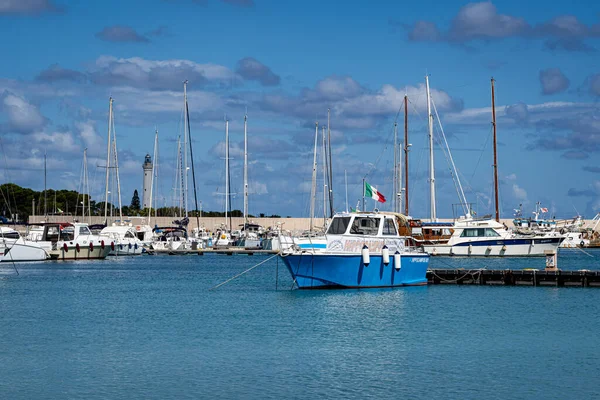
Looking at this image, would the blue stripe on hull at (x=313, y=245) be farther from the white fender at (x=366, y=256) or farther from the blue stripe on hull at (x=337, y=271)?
the white fender at (x=366, y=256)

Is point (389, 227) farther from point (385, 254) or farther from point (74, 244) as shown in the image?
point (74, 244)

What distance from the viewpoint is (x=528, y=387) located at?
23.8m

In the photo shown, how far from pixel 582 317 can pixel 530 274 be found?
12911mm

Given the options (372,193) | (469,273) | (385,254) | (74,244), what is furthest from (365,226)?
(74,244)

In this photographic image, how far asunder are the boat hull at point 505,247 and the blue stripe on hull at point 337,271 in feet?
109

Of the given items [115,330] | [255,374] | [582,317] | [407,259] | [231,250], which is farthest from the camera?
[231,250]

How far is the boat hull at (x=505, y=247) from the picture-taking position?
→ 3078 inches

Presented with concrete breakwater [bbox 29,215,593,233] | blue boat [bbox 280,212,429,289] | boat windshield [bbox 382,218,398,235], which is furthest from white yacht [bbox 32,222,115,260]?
boat windshield [bbox 382,218,398,235]

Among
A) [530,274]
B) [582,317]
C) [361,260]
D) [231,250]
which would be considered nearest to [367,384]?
[582,317]

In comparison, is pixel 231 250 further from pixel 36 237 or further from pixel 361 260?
pixel 361 260

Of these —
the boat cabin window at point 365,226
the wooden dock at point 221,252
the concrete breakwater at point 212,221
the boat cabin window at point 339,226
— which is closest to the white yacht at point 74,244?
the wooden dock at point 221,252

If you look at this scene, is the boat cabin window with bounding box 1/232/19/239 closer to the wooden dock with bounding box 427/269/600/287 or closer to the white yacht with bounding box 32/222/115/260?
the white yacht with bounding box 32/222/115/260

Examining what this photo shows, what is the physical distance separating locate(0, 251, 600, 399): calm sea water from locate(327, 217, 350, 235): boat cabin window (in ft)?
9.97

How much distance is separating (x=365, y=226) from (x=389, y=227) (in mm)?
1655
